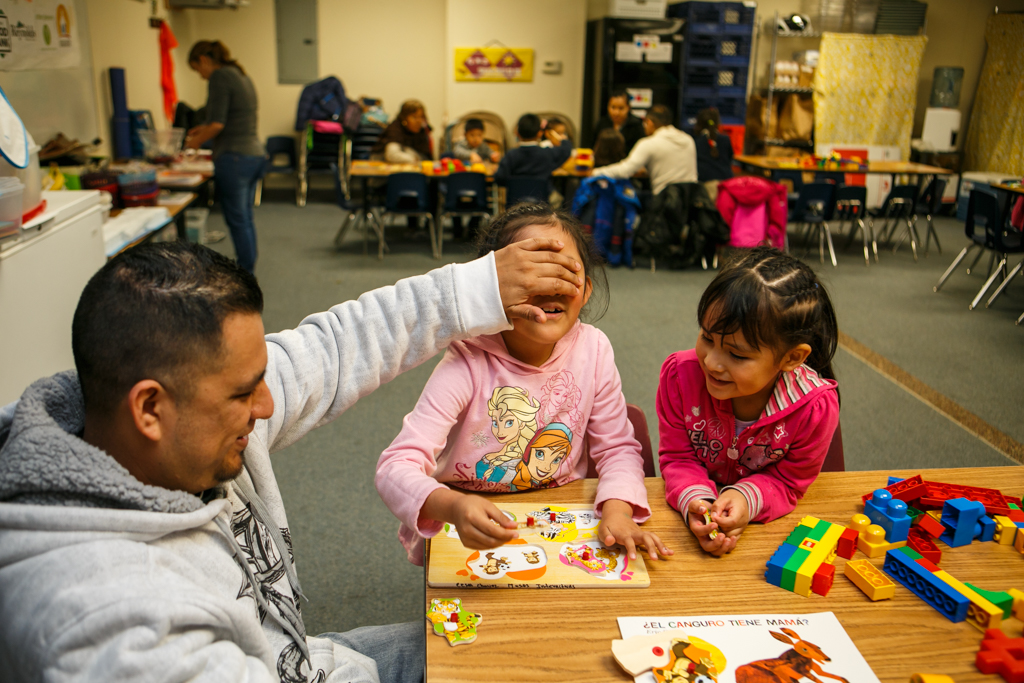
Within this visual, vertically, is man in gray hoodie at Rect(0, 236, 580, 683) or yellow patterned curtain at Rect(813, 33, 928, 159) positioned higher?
yellow patterned curtain at Rect(813, 33, 928, 159)

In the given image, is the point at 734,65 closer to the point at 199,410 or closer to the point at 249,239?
the point at 249,239

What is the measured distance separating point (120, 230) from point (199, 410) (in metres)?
3.01

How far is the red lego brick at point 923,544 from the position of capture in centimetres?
107

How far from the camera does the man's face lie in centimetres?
75

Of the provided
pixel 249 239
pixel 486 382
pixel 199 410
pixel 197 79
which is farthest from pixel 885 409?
pixel 197 79

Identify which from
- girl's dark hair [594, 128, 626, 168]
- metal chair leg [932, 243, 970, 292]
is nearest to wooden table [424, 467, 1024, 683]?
metal chair leg [932, 243, 970, 292]

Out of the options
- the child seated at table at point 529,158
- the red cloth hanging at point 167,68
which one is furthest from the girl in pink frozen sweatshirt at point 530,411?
the red cloth hanging at point 167,68

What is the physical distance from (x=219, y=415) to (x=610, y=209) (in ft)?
17.1

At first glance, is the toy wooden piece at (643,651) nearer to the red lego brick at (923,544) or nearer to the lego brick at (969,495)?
the red lego brick at (923,544)

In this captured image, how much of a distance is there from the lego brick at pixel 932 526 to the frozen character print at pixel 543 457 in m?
0.58

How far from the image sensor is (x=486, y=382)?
1.28m

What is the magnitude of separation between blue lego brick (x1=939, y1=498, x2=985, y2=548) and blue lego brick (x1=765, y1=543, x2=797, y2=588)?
0.28m

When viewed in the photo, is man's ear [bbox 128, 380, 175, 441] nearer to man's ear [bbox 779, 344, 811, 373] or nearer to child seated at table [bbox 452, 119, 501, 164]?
man's ear [bbox 779, 344, 811, 373]

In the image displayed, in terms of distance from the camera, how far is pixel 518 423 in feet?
4.21
